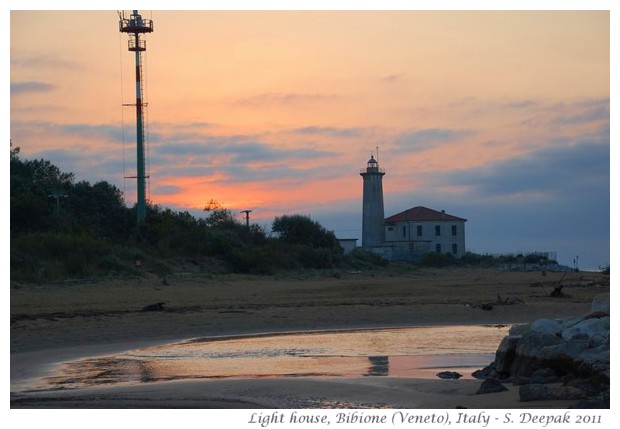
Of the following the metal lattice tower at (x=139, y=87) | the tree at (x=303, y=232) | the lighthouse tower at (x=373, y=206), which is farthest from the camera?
the lighthouse tower at (x=373, y=206)

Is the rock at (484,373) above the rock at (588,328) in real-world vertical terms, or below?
below

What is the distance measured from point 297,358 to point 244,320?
6.23 metres

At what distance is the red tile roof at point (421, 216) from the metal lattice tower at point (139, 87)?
33.1m

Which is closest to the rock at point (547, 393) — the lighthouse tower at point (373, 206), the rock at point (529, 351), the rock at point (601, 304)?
the rock at point (529, 351)

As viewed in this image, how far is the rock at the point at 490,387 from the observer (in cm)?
1139

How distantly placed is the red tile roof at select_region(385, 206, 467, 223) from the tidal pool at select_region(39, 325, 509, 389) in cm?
5278

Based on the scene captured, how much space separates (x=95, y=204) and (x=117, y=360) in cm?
3245

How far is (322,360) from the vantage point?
600 inches

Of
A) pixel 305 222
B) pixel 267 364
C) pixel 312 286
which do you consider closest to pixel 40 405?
pixel 267 364

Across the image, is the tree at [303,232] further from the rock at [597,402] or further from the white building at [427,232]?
the rock at [597,402]

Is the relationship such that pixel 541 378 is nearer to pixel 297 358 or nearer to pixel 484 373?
pixel 484 373

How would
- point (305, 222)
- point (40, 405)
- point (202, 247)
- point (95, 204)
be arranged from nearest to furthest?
point (40, 405), point (202, 247), point (95, 204), point (305, 222)
